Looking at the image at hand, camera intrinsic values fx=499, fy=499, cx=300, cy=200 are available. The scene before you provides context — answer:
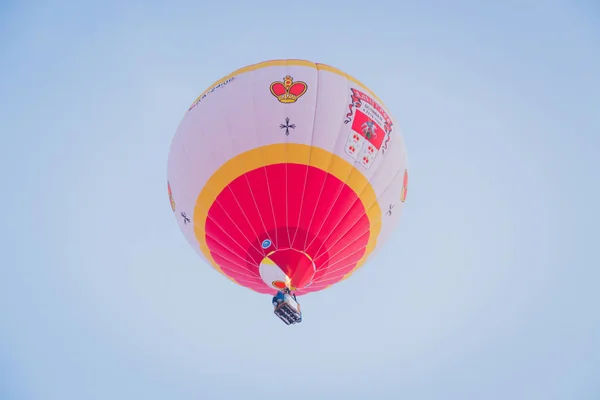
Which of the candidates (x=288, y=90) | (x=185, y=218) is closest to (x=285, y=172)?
(x=288, y=90)

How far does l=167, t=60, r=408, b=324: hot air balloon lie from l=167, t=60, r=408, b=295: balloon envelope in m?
0.02

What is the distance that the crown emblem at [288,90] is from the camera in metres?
7.60

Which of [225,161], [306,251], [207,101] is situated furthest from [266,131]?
[306,251]

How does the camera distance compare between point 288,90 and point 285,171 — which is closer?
A: point 285,171

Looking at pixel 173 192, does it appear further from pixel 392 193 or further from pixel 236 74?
pixel 392 193

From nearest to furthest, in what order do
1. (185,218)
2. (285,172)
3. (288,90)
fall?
(285,172)
(288,90)
(185,218)

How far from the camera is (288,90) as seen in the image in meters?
7.67

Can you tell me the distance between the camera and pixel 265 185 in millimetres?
7371

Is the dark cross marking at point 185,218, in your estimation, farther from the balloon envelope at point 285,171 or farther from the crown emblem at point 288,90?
the crown emblem at point 288,90

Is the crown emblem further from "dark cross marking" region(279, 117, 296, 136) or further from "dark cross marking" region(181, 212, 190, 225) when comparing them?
"dark cross marking" region(181, 212, 190, 225)

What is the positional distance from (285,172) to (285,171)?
0.05 ft

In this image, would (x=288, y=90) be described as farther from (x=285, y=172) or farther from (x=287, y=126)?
(x=285, y=172)

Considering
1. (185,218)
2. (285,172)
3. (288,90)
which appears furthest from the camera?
(185,218)

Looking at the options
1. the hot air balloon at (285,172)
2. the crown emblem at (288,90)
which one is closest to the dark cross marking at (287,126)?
the hot air balloon at (285,172)
